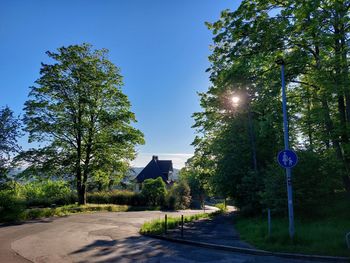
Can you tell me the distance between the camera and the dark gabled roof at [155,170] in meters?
68.7

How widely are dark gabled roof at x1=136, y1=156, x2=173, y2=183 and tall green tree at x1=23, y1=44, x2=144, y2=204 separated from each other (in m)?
36.8

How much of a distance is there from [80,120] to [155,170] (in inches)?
1632

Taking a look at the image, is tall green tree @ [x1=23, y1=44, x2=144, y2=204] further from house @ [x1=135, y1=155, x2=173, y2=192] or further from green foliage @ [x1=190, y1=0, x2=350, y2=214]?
house @ [x1=135, y1=155, x2=173, y2=192]

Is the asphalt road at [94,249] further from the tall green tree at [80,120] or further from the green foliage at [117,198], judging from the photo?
the green foliage at [117,198]

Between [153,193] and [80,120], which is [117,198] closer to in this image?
[153,193]

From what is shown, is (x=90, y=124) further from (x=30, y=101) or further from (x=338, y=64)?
(x=338, y=64)

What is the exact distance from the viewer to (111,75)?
1287 inches

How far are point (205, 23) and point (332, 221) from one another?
1154 centimetres

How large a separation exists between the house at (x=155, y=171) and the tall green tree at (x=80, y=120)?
36.7 metres

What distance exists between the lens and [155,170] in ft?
229

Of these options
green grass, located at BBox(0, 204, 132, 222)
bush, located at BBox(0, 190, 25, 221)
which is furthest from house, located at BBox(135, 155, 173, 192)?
bush, located at BBox(0, 190, 25, 221)

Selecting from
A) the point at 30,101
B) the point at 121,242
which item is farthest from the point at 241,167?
the point at 30,101

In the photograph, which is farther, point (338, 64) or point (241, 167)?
point (241, 167)

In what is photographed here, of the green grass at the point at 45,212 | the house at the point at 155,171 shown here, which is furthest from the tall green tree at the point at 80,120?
the house at the point at 155,171
